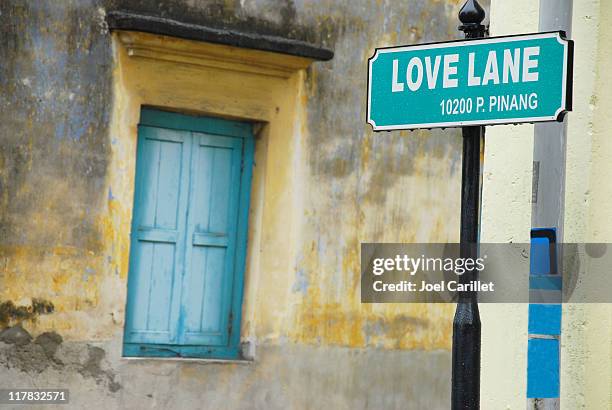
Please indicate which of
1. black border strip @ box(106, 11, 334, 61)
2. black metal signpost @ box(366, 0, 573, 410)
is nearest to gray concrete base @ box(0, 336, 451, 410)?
black border strip @ box(106, 11, 334, 61)

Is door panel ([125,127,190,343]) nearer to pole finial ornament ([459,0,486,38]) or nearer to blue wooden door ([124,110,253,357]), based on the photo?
blue wooden door ([124,110,253,357])

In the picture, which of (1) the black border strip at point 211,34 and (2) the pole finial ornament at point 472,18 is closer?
(2) the pole finial ornament at point 472,18

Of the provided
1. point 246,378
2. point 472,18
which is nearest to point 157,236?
point 246,378

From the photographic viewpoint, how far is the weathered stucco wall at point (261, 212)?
25.3 ft

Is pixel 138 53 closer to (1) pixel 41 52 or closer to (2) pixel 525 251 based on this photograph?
(1) pixel 41 52

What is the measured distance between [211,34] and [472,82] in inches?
170

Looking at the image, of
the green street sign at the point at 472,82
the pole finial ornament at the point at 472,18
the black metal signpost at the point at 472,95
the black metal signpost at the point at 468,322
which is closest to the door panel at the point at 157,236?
the green street sign at the point at 472,82

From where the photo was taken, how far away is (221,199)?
28.4ft

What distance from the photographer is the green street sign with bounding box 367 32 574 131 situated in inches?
154

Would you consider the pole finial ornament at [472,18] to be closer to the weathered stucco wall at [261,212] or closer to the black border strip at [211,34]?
the black border strip at [211,34]

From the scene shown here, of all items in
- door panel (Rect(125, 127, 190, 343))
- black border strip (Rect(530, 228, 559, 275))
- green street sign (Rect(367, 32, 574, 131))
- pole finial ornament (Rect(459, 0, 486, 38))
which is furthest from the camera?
door panel (Rect(125, 127, 190, 343))

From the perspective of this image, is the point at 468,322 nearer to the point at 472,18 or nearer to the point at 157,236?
the point at 472,18

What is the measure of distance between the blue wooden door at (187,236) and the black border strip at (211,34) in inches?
27.0

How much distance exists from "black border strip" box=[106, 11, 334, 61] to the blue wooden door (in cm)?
69
